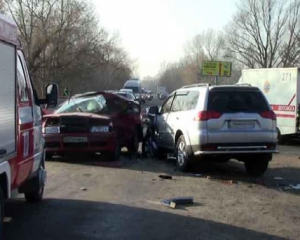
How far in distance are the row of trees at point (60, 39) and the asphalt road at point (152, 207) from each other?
36551 millimetres

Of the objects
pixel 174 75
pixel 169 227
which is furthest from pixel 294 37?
pixel 174 75

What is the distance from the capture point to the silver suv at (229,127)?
1084cm

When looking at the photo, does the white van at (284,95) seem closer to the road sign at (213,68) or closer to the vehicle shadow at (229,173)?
the vehicle shadow at (229,173)

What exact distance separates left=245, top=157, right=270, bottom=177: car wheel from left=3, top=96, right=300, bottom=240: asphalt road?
17cm

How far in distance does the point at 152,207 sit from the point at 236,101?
3.91m

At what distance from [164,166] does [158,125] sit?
5.41ft

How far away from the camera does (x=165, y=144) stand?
13.6 m

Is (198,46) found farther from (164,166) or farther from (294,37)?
(164,166)

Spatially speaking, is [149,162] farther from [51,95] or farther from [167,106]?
[51,95]

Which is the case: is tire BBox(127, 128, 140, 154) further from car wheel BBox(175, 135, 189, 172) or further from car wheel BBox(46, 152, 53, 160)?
car wheel BBox(175, 135, 189, 172)

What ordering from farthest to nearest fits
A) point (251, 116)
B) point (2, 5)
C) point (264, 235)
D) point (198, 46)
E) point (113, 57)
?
point (198, 46), point (113, 57), point (2, 5), point (251, 116), point (264, 235)

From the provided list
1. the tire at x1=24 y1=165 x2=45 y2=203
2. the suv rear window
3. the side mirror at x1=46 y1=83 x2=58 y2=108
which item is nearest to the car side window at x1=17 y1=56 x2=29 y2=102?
the side mirror at x1=46 y1=83 x2=58 y2=108

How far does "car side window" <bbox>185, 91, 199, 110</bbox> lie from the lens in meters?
11.5

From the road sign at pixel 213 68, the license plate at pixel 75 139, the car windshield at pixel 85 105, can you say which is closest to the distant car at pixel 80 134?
the license plate at pixel 75 139
